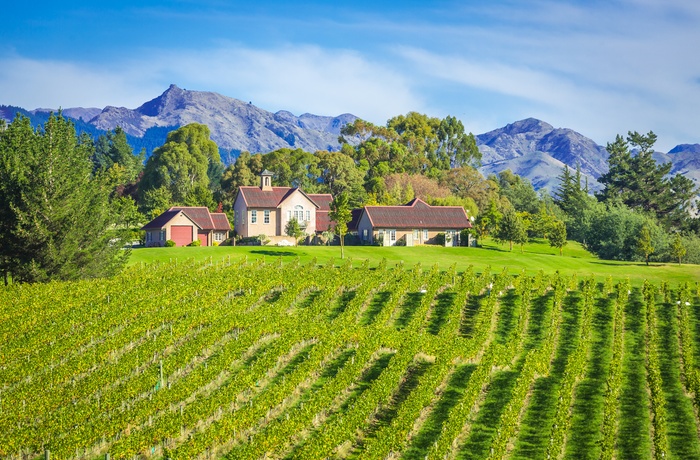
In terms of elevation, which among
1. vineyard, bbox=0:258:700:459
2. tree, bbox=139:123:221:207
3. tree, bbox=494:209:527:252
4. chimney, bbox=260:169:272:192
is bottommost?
vineyard, bbox=0:258:700:459

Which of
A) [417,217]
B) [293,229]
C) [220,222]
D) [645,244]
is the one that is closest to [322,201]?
[293,229]

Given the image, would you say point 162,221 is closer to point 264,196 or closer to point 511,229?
point 264,196

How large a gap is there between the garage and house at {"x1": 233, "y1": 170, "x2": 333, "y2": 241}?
538 cm

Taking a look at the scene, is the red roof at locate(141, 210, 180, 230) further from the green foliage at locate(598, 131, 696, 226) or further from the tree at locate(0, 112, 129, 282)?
the green foliage at locate(598, 131, 696, 226)

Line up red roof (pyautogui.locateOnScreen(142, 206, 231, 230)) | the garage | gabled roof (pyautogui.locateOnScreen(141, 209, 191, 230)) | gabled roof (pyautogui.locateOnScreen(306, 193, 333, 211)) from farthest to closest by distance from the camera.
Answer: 1. gabled roof (pyautogui.locateOnScreen(306, 193, 333, 211))
2. red roof (pyautogui.locateOnScreen(142, 206, 231, 230))
3. the garage
4. gabled roof (pyautogui.locateOnScreen(141, 209, 191, 230))

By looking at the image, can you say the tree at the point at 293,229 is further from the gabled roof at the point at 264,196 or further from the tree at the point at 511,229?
the tree at the point at 511,229

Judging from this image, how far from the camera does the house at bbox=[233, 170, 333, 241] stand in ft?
232

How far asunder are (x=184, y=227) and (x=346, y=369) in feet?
142

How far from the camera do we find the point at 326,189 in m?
95.1

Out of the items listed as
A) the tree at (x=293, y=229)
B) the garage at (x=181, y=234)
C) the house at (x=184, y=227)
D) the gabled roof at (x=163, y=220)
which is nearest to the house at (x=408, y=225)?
the tree at (x=293, y=229)

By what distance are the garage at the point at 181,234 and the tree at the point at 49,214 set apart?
74.7ft

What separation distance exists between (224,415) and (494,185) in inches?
3240

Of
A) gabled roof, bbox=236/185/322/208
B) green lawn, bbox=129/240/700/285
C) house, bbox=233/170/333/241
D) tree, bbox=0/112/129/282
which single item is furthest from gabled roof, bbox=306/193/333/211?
tree, bbox=0/112/129/282

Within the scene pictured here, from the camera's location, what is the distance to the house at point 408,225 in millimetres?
68812
